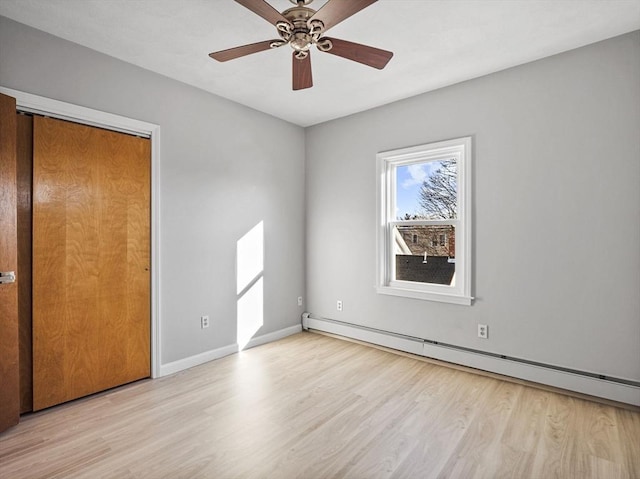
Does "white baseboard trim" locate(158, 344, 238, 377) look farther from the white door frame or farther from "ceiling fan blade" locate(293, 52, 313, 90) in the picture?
"ceiling fan blade" locate(293, 52, 313, 90)

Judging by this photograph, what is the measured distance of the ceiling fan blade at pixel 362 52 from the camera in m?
2.00

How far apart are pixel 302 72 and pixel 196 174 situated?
1556 mm

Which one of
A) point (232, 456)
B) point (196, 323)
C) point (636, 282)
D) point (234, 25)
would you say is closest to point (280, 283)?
point (196, 323)

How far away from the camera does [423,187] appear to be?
3605 millimetres

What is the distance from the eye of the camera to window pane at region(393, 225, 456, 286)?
3.42 m

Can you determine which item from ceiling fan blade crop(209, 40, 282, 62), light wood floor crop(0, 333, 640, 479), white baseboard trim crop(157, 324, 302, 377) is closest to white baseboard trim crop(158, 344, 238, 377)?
white baseboard trim crop(157, 324, 302, 377)

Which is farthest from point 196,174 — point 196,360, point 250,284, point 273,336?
point 273,336

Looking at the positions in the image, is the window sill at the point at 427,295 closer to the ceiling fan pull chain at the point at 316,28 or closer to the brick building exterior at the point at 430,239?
the brick building exterior at the point at 430,239

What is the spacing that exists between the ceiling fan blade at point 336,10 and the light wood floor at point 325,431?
2381 mm

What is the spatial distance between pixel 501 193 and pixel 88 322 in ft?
11.7

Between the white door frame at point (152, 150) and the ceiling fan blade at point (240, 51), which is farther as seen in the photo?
the white door frame at point (152, 150)

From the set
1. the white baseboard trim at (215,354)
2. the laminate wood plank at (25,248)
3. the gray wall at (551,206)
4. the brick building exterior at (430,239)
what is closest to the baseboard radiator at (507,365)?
the gray wall at (551,206)

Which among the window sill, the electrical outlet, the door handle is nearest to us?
the door handle

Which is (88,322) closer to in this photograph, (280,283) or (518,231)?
(280,283)
